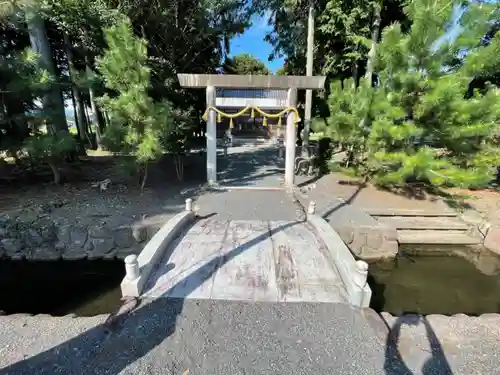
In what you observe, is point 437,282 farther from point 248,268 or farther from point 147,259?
point 147,259

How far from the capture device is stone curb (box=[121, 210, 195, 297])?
348 centimetres

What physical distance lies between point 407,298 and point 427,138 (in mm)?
4458

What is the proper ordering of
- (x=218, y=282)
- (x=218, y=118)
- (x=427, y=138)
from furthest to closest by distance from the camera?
(x=218, y=118) < (x=427, y=138) < (x=218, y=282)

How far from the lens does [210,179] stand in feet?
28.3

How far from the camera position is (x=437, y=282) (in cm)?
528

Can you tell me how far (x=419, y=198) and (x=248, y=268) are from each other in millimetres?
6407

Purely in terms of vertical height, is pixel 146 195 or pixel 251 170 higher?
pixel 251 170

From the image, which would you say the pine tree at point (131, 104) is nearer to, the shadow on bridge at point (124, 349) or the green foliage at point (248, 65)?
the shadow on bridge at point (124, 349)

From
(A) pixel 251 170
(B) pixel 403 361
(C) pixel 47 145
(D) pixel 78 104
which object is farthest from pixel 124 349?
(D) pixel 78 104

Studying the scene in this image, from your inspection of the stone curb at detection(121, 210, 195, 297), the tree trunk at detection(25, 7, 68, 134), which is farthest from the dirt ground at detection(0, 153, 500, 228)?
the tree trunk at detection(25, 7, 68, 134)

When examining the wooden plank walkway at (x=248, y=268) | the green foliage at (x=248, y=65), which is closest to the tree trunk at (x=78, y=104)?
the wooden plank walkway at (x=248, y=268)

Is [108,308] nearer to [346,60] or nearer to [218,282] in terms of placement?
[218,282]

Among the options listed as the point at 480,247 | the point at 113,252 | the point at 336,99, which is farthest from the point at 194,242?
the point at 480,247

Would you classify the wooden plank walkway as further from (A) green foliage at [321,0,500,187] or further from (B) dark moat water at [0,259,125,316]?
(A) green foliage at [321,0,500,187]
